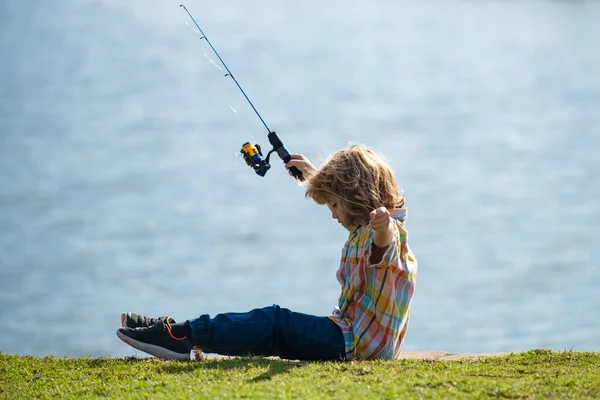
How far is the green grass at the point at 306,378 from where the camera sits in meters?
5.47

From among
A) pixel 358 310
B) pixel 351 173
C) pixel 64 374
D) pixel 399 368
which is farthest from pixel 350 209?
pixel 64 374

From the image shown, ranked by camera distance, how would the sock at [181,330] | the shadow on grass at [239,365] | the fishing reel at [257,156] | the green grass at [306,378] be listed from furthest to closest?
the fishing reel at [257,156] → the sock at [181,330] → the shadow on grass at [239,365] → the green grass at [306,378]

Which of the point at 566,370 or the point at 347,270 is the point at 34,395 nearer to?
the point at 347,270

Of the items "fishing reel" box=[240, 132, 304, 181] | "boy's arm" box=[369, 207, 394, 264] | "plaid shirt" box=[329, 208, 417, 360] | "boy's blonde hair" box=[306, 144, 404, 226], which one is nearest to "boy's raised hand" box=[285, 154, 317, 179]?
"fishing reel" box=[240, 132, 304, 181]

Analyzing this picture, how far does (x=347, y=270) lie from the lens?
668cm

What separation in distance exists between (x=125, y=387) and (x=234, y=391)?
88 centimetres

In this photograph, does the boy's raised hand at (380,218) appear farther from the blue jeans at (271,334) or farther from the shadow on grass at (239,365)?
the shadow on grass at (239,365)

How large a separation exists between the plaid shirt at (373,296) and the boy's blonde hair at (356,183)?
0.46 feet

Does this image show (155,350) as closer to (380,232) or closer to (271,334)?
(271,334)

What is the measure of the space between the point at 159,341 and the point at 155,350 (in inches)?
3.1

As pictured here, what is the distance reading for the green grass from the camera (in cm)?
547

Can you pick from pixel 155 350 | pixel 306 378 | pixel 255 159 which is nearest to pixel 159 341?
pixel 155 350

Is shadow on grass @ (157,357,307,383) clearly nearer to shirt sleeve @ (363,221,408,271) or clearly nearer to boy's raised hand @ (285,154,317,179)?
shirt sleeve @ (363,221,408,271)

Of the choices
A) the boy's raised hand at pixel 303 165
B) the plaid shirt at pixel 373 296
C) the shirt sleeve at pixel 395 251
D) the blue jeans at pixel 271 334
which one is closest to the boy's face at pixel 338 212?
the plaid shirt at pixel 373 296
